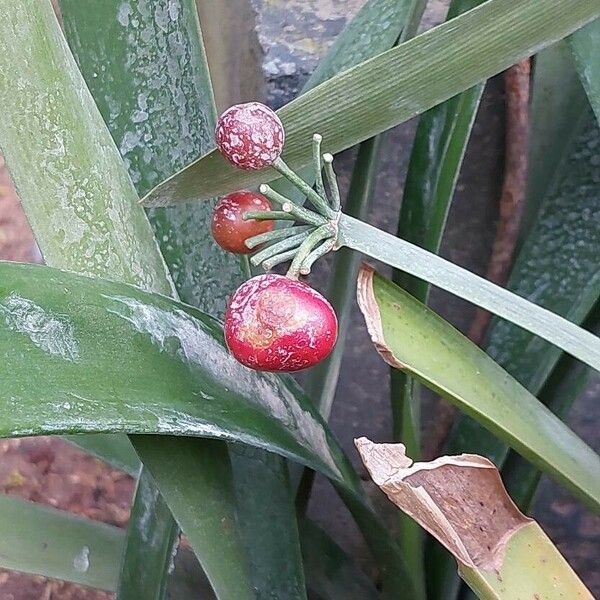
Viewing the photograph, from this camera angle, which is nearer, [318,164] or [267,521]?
[318,164]

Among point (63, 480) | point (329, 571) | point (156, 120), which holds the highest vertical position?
point (63, 480)

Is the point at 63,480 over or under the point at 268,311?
over

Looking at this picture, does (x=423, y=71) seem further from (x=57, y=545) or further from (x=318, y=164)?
(x=57, y=545)

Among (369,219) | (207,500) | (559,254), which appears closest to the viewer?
(207,500)

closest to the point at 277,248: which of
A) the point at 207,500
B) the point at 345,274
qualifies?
the point at 207,500

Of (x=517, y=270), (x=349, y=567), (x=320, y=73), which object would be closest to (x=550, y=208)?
(x=517, y=270)

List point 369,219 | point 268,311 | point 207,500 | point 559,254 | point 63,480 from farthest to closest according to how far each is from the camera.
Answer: point 63,480
point 369,219
point 559,254
point 207,500
point 268,311

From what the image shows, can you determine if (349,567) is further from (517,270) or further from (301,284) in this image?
(301,284)
